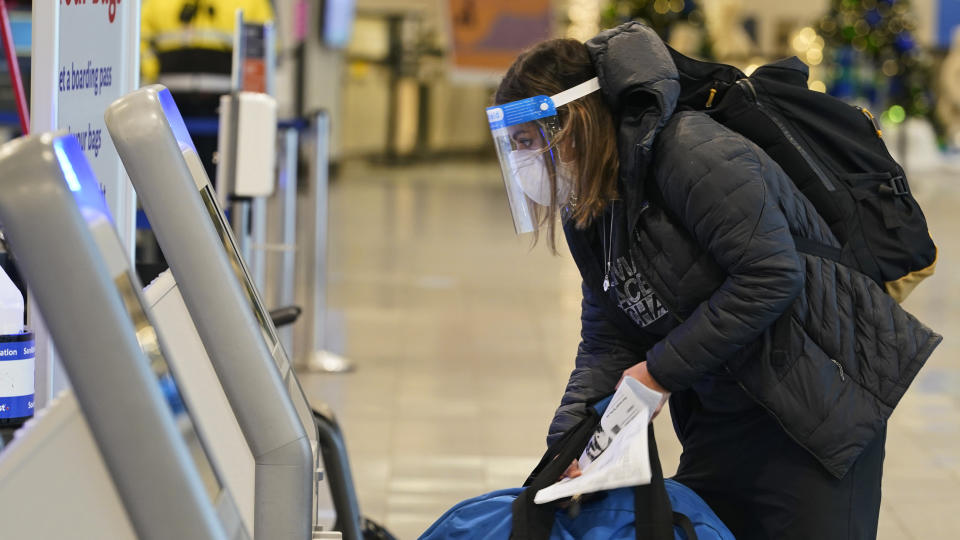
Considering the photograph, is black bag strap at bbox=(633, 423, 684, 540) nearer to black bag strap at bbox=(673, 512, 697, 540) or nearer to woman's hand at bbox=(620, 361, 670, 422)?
black bag strap at bbox=(673, 512, 697, 540)

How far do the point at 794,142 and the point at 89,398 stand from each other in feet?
A: 4.81

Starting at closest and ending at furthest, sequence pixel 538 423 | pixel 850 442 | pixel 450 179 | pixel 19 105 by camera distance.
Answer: pixel 850 442 → pixel 19 105 → pixel 538 423 → pixel 450 179

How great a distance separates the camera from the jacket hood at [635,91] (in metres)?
1.97

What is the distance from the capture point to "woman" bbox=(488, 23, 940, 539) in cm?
193

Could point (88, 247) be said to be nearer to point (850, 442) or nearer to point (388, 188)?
point (850, 442)

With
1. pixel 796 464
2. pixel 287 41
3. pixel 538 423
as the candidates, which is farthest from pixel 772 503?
pixel 287 41

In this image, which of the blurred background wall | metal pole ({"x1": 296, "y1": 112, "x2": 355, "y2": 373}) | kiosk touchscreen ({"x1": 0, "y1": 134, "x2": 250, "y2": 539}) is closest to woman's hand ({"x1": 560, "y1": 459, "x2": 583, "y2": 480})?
kiosk touchscreen ({"x1": 0, "y1": 134, "x2": 250, "y2": 539})

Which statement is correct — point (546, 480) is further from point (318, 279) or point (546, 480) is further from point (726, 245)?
point (318, 279)

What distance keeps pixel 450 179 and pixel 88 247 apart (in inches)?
693

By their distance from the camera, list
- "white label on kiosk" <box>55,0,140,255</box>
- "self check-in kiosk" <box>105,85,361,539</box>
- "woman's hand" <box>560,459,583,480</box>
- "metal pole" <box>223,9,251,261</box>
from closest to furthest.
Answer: "self check-in kiosk" <box>105,85,361,539</box>
"woman's hand" <box>560,459,583,480</box>
"white label on kiosk" <box>55,0,140,255</box>
"metal pole" <box>223,9,251,261</box>

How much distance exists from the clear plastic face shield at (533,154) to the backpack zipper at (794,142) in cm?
29

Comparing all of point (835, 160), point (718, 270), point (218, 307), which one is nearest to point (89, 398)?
point (218, 307)

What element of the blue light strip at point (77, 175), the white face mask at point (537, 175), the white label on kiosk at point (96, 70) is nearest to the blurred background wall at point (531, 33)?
the white label on kiosk at point (96, 70)

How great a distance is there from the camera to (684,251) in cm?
204
